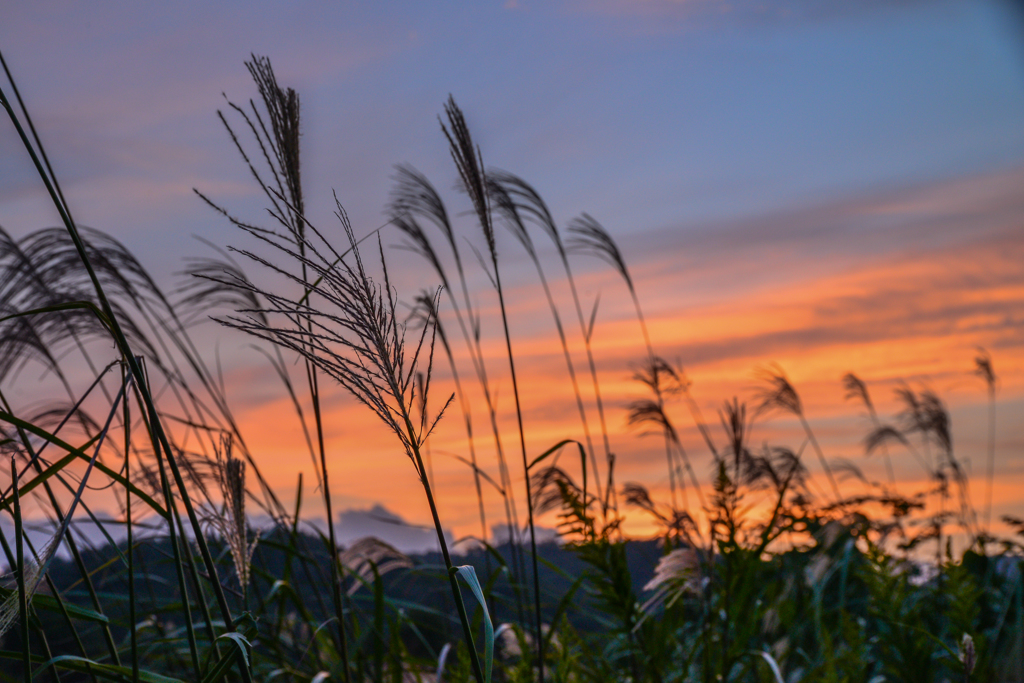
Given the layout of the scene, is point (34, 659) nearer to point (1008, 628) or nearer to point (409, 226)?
point (409, 226)

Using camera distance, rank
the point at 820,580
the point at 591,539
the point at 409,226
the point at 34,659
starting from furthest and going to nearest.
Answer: the point at 820,580
the point at 409,226
the point at 591,539
the point at 34,659

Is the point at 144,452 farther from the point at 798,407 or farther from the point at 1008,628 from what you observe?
the point at 1008,628

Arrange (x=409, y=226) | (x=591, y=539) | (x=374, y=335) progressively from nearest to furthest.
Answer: (x=374, y=335) < (x=591, y=539) < (x=409, y=226)

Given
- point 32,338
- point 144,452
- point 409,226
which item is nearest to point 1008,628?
point 409,226

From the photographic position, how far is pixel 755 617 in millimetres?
2543

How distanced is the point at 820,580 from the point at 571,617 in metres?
1.50

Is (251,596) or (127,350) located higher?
(127,350)

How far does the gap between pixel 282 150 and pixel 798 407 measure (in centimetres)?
411

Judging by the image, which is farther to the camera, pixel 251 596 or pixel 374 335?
pixel 251 596

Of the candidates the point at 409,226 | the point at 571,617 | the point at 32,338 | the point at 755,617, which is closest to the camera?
the point at 755,617

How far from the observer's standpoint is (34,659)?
1.30 meters

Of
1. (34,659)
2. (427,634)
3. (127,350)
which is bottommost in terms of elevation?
(427,634)

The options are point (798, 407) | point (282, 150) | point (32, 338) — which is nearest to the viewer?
point (282, 150)

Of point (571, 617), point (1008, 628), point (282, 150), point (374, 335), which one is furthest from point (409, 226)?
point (1008, 628)
